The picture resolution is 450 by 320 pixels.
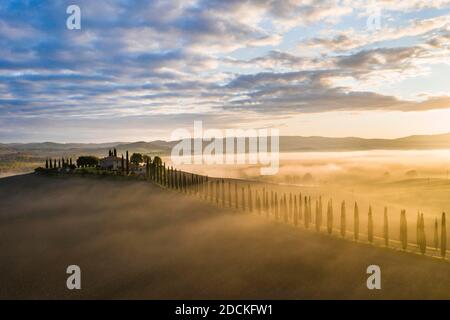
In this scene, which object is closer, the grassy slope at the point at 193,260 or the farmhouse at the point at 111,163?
the grassy slope at the point at 193,260

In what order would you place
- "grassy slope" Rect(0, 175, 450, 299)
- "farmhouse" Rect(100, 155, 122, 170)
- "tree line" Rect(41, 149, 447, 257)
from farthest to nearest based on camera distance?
"farmhouse" Rect(100, 155, 122, 170)
"tree line" Rect(41, 149, 447, 257)
"grassy slope" Rect(0, 175, 450, 299)

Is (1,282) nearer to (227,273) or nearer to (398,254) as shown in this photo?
(227,273)

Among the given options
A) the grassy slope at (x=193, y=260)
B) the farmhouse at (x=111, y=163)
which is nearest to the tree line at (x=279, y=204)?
the grassy slope at (x=193, y=260)

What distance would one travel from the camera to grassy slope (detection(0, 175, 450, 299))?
67.8ft

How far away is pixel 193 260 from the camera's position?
25.0 m

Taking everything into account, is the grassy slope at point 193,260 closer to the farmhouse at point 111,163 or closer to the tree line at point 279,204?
the tree line at point 279,204

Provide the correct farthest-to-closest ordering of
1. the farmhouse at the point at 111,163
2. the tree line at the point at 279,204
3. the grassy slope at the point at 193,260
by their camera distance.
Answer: the farmhouse at the point at 111,163
the tree line at the point at 279,204
the grassy slope at the point at 193,260

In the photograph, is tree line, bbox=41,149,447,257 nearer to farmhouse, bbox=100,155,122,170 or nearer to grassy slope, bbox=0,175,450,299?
grassy slope, bbox=0,175,450,299

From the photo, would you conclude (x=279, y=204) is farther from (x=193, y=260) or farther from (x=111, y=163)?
(x=111, y=163)

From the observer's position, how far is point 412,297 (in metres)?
19.5

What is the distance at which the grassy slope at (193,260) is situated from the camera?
20672 millimetres

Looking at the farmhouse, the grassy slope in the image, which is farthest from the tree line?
the farmhouse

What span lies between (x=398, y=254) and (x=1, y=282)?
67.8ft

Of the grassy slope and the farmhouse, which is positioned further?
the farmhouse
